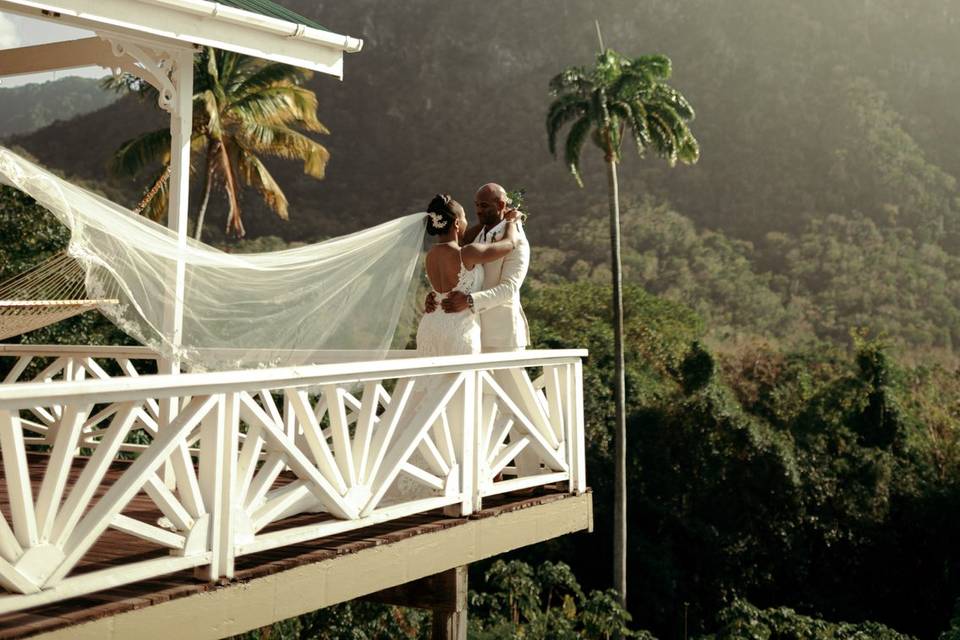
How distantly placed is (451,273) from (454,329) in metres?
0.28

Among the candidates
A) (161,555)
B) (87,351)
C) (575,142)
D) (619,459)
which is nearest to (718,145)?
(575,142)

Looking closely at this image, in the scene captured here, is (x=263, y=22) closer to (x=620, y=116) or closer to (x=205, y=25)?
(x=205, y=25)

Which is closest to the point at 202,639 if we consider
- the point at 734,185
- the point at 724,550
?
the point at 724,550

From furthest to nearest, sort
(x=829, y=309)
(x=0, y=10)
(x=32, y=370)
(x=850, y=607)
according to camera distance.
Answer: (x=829, y=309)
(x=850, y=607)
(x=32, y=370)
(x=0, y=10)

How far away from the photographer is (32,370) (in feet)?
53.3

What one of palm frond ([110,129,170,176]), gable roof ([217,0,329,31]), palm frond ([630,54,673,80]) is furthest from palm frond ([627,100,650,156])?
gable roof ([217,0,329,31])

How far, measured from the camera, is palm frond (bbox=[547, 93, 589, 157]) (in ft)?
83.3

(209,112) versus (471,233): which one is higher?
(209,112)

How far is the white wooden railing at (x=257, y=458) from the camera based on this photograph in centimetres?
357

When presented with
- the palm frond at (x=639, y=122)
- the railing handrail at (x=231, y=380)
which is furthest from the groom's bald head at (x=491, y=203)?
the palm frond at (x=639, y=122)

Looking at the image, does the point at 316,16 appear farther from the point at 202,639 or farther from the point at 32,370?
the point at 202,639

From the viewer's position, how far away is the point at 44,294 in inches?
272

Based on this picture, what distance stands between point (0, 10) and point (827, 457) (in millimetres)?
23860

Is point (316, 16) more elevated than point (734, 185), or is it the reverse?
point (316, 16)
